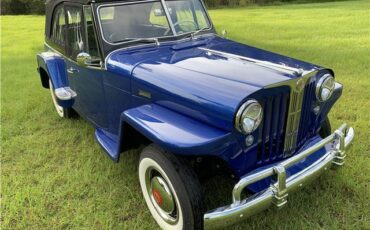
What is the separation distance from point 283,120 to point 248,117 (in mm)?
417

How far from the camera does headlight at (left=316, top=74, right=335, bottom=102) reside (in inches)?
106

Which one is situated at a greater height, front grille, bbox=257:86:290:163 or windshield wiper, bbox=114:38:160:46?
windshield wiper, bbox=114:38:160:46

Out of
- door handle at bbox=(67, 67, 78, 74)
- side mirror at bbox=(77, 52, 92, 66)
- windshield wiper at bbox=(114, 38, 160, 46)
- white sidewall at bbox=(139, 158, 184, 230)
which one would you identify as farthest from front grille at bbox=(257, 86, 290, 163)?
door handle at bbox=(67, 67, 78, 74)

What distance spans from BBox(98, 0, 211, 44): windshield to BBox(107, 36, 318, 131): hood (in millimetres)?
186

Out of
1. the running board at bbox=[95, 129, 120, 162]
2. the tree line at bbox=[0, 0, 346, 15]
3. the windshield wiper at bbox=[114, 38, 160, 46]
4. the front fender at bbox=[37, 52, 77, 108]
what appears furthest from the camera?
the tree line at bbox=[0, 0, 346, 15]

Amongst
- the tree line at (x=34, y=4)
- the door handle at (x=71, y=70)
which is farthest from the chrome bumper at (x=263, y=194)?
the tree line at (x=34, y=4)

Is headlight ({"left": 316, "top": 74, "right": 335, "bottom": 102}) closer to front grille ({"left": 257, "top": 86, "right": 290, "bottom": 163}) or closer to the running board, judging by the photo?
front grille ({"left": 257, "top": 86, "right": 290, "bottom": 163})

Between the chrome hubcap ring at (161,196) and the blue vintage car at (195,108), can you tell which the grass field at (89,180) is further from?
the blue vintage car at (195,108)

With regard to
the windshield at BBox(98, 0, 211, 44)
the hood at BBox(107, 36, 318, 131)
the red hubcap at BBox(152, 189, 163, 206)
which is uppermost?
the windshield at BBox(98, 0, 211, 44)

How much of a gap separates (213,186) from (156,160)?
871 mm

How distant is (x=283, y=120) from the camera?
8.30 feet

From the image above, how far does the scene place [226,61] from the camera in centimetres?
288

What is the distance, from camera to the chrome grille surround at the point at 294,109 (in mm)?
2447

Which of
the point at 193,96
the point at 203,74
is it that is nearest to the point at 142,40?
the point at 203,74
